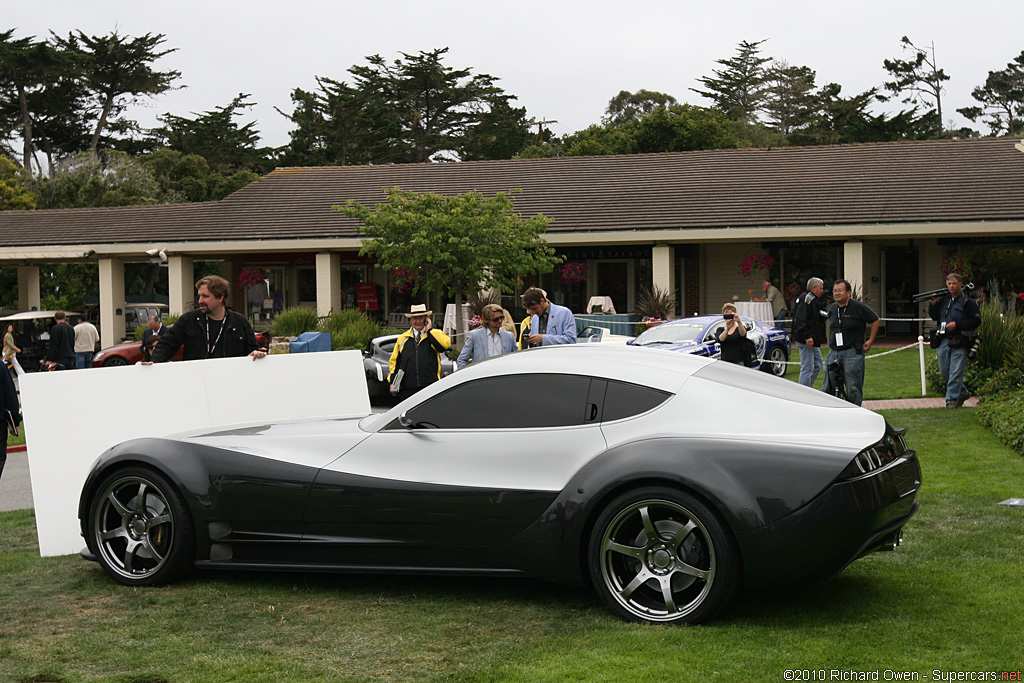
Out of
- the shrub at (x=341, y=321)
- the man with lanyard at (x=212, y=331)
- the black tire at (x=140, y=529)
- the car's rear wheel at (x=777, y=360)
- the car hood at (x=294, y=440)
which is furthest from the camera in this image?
the shrub at (x=341, y=321)

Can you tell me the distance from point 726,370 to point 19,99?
67.0m

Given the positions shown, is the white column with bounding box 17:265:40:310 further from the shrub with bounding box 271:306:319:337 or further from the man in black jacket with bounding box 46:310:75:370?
the man in black jacket with bounding box 46:310:75:370

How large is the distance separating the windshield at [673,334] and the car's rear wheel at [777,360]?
6.48 ft

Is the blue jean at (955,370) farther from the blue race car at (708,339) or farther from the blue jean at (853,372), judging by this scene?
the blue race car at (708,339)

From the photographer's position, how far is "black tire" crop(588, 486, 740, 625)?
4.57 m

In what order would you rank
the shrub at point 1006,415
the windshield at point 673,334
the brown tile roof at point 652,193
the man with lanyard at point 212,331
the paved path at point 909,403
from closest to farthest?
the man with lanyard at point 212,331 < the shrub at point 1006,415 < the paved path at point 909,403 < the windshield at point 673,334 < the brown tile roof at point 652,193

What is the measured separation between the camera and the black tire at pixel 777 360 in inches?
752

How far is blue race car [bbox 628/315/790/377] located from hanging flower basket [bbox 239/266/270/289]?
58.2 feet

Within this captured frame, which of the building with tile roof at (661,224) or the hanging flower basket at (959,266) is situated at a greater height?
the building with tile roof at (661,224)

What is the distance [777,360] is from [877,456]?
49.7 feet

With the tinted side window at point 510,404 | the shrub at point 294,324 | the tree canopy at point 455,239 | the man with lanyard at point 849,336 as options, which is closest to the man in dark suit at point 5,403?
the tinted side window at point 510,404

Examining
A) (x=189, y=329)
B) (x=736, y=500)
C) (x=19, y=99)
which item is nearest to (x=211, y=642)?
(x=736, y=500)

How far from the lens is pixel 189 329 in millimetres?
7859

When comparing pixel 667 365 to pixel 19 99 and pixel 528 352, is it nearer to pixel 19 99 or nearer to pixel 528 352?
pixel 528 352
